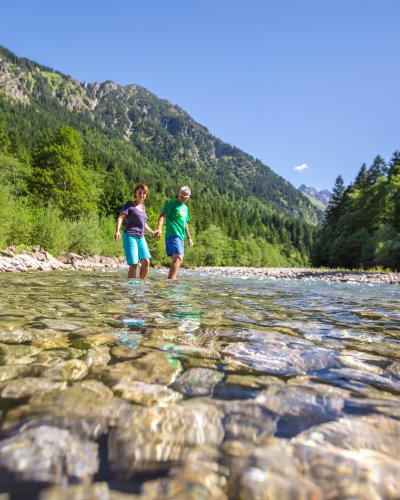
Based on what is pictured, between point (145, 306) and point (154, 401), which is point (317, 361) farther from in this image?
point (145, 306)

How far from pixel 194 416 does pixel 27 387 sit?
840 millimetres

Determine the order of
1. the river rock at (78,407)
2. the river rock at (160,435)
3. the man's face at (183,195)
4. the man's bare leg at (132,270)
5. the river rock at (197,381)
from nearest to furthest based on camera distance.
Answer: the river rock at (160,435)
the river rock at (78,407)
the river rock at (197,381)
the man's face at (183,195)
the man's bare leg at (132,270)

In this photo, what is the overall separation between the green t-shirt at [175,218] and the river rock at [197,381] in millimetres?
7542

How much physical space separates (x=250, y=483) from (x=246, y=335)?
2018 millimetres

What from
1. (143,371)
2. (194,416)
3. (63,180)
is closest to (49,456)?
(194,416)

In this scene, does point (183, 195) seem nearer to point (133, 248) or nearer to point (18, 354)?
point (133, 248)

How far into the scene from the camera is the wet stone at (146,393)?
5.03 feet

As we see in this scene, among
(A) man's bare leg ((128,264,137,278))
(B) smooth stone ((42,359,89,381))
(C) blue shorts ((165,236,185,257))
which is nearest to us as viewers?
(B) smooth stone ((42,359,89,381))

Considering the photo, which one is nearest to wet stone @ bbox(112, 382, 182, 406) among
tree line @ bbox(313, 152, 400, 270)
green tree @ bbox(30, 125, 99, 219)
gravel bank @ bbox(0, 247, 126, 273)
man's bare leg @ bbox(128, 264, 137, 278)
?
man's bare leg @ bbox(128, 264, 137, 278)

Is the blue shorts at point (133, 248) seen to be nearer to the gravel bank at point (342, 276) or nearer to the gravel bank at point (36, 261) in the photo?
the gravel bank at point (36, 261)

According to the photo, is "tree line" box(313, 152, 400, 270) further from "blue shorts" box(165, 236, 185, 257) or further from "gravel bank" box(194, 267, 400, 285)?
"blue shorts" box(165, 236, 185, 257)

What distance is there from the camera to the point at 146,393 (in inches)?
63.6

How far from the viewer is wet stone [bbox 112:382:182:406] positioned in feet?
5.03

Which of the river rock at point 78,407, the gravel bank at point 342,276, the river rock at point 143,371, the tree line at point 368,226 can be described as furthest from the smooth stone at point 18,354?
the tree line at point 368,226
